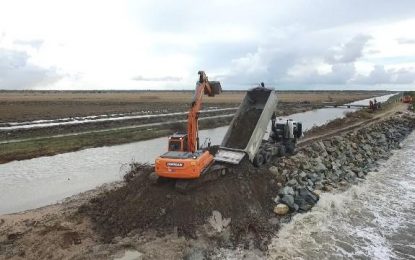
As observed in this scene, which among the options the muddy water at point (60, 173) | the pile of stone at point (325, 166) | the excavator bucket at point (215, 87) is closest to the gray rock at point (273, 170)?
the pile of stone at point (325, 166)

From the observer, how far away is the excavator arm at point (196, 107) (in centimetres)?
1569

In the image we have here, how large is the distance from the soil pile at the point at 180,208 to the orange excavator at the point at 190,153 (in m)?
0.83

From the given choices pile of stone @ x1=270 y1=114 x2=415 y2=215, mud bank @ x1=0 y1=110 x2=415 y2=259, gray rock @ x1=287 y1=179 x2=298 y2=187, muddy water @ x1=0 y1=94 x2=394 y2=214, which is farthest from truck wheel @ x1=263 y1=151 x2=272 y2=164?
muddy water @ x1=0 y1=94 x2=394 y2=214

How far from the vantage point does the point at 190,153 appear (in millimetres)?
15109

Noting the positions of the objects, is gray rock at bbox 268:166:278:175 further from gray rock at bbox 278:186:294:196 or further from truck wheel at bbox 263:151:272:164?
gray rock at bbox 278:186:294:196

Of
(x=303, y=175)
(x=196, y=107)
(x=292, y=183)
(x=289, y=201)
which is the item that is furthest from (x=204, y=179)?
(x=303, y=175)

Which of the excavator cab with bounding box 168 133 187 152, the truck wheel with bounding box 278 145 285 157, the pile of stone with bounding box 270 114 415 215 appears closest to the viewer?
the excavator cab with bounding box 168 133 187 152

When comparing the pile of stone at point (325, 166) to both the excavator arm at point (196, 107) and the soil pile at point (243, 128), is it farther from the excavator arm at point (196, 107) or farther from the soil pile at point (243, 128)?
the excavator arm at point (196, 107)

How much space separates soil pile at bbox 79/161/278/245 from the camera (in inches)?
548

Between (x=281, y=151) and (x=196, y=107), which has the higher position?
(x=196, y=107)

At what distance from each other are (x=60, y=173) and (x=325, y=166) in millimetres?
15198

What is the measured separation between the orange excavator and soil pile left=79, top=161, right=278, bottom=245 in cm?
83

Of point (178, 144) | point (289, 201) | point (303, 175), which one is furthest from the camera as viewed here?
point (303, 175)

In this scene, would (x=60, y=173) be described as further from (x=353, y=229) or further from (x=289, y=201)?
(x=353, y=229)
